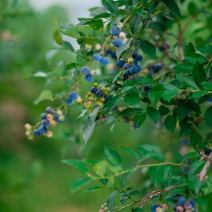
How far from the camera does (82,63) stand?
2.02 feet

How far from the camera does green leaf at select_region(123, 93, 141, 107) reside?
0.51 m

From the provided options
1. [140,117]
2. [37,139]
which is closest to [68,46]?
[140,117]

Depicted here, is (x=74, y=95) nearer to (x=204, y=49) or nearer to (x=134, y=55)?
(x=134, y=55)

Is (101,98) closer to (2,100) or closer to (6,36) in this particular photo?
(6,36)

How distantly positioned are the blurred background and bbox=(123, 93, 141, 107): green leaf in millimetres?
425

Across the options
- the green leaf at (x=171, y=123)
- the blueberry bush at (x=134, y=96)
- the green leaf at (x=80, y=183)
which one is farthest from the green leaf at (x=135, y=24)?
the green leaf at (x=80, y=183)

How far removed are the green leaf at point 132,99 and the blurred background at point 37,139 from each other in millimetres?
425

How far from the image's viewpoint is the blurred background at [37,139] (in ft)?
4.50

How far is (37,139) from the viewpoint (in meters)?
4.39

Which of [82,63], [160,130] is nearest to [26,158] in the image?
[160,130]

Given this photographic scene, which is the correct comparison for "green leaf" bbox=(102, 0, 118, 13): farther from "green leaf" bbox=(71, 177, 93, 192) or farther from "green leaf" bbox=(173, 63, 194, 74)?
"green leaf" bbox=(71, 177, 93, 192)

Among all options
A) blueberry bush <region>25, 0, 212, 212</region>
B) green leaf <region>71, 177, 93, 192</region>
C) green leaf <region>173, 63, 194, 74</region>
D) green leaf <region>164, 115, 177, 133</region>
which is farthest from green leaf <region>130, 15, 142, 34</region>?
green leaf <region>71, 177, 93, 192</region>

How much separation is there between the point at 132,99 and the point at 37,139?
13.3ft

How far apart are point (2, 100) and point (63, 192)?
59.6 inches
